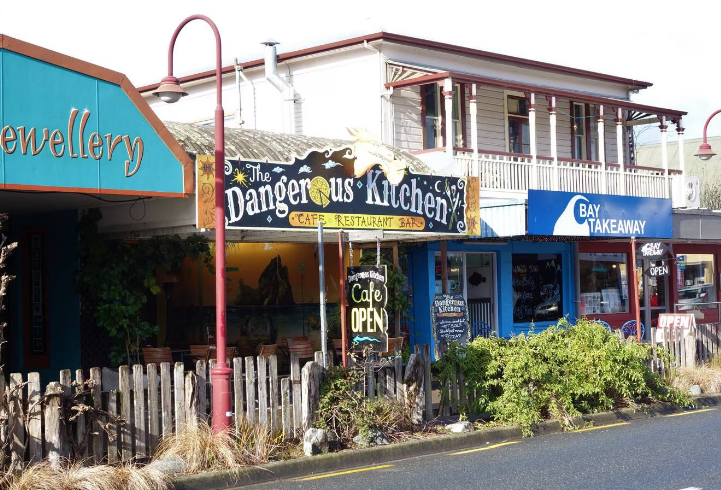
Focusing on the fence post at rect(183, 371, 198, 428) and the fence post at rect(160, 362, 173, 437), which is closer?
the fence post at rect(160, 362, 173, 437)

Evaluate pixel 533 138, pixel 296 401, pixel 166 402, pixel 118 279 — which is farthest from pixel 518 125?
pixel 166 402

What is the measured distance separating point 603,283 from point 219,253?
14.9 metres

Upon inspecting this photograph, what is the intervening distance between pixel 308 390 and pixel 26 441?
3.17 metres

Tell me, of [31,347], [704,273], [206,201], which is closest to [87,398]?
[206,201]

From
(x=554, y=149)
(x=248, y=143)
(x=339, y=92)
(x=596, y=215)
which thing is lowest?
(x=596, y=215)

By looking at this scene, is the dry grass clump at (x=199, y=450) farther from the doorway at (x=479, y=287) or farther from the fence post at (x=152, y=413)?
the doorway at (x=479, y=287)

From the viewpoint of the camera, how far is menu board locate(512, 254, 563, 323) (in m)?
21.3

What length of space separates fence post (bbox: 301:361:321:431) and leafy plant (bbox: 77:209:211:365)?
4.20 m

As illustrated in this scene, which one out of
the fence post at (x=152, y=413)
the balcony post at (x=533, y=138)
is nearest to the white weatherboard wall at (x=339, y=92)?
the balcony post at (x=533, y=138)

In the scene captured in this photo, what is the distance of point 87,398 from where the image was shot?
9.16m

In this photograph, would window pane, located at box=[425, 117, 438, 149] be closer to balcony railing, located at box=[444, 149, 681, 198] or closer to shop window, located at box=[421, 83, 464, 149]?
shop window, located at box=[421, 83, 464, 149]

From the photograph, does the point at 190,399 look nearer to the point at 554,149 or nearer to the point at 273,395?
the point at 273,395

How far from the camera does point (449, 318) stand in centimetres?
1482

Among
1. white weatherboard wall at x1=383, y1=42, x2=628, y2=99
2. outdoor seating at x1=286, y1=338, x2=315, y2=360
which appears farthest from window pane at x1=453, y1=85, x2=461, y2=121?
outdoor seating at x1=286, y1=338, x2=315, y2=360
